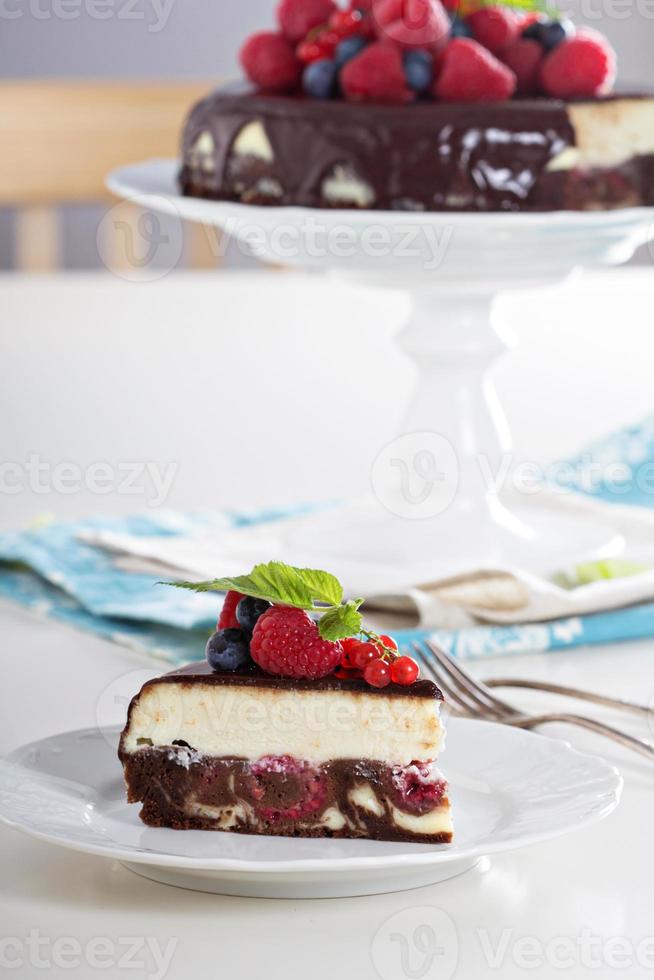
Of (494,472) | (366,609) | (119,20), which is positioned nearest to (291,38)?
(494,472)

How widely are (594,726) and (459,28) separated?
615mm

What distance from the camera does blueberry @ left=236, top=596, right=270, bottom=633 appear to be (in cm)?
74

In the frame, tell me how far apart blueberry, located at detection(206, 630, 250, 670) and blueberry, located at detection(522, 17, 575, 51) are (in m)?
0.64

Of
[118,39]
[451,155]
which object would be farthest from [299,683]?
[118,39]

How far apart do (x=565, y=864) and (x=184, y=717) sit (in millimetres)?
186

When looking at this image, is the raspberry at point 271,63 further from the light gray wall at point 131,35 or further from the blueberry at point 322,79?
the light gray wall at point 131,35

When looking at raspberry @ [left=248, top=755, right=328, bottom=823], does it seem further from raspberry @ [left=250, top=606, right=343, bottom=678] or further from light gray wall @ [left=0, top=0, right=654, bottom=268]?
light gray wall @ [left=0, top=0, right=654, bottom=268]

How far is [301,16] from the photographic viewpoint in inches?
49.8

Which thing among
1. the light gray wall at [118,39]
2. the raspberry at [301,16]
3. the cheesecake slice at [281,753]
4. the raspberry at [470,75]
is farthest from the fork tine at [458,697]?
the light gray wall at [118,39]

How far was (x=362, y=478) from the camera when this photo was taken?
1.47 m

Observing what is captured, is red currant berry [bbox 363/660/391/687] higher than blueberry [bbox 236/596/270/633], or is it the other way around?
blueberry [bbox 236/596/270/633]

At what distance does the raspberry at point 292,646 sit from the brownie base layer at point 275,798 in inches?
1.9

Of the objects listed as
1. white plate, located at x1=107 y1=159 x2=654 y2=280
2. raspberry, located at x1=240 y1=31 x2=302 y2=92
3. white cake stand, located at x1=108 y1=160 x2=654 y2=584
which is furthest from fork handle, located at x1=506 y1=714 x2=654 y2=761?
raspberry, located at x1=240 y1=31 x2=302 y2=92

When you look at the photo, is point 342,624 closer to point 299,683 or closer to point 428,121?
point 299,683
